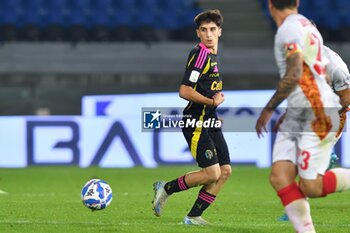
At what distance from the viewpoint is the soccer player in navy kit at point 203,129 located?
342 inches

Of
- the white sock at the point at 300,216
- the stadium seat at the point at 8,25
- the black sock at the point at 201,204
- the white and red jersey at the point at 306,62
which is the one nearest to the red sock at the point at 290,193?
the white sock at the point at 300,216

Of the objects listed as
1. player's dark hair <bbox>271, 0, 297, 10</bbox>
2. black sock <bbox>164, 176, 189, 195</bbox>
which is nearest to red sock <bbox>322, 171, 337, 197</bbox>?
player's dark hair <bbox>271, 0, 297, 10</bbox>

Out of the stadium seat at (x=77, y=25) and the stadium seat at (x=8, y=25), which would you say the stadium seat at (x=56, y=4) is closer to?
the stadium seat at (x=77, y=25)

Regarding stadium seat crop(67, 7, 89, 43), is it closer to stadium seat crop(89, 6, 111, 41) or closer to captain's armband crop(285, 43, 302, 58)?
stadium seat crop(89, 6, 111, 41)

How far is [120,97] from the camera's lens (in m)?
17.5

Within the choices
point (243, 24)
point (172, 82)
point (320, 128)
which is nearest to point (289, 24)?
point (320, 128)

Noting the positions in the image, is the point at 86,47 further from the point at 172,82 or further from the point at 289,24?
the point at 289,24

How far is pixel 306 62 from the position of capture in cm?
664

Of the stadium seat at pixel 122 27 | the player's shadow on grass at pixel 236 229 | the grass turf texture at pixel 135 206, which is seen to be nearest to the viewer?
the player's shadow on grass at pixel 236 229

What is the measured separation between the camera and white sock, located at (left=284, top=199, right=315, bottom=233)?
654 centimetres

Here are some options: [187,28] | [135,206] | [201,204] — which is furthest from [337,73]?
[187,28]

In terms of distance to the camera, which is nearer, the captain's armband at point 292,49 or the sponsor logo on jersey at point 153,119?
the captain's armband at point 292,49

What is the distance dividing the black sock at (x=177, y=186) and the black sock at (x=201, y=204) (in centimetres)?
18

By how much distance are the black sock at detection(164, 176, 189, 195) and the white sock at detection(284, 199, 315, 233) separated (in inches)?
93.0
